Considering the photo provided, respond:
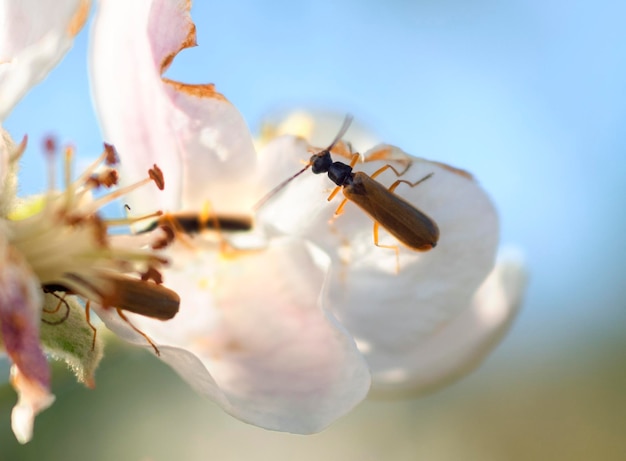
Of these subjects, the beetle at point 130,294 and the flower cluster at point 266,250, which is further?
the flower cluster at point 266,250

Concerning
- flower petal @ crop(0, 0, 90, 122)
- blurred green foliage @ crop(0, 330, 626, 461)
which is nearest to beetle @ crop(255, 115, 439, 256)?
flower petal @ crop(0, 0, 90, 122)

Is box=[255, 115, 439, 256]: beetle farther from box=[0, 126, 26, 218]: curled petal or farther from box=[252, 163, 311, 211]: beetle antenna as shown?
box=[0, 126, 26, 218]: curled petal

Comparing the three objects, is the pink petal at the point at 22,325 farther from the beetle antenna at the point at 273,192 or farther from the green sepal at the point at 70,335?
the beetle antenna at the point at 273,192

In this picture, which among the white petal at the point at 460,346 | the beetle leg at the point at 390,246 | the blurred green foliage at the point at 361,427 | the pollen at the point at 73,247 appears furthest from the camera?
A: the blurred green foliage at the point at 361,427

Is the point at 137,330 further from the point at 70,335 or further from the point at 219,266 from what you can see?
the point at 219,266

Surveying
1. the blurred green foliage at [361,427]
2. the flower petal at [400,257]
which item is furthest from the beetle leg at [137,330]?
the blurred green foliage at [361,427]

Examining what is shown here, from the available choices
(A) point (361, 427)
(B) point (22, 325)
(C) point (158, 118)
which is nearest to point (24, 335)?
(B) point (22, 325)
